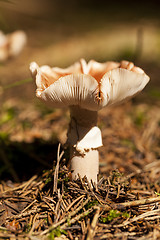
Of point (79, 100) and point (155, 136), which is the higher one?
point (79, 100)

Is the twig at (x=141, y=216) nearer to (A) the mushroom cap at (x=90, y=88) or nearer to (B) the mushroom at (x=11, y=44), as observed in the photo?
(A) the mushroom cap at (x=90, y=88)

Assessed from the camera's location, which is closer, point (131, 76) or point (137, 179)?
point (131, 76)

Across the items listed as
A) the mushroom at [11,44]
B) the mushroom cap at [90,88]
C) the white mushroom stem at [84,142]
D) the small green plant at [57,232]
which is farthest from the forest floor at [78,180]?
the mushroom at [11,44]

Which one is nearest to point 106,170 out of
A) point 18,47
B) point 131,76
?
point 131,76

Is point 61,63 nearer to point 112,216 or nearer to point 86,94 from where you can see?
point 86,94

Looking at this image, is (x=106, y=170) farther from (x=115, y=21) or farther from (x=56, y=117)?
(x=115, y=21)

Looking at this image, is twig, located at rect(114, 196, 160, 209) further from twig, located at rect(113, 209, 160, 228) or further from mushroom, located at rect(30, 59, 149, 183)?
mushroom, located at rect(30, 59, 149, 183)

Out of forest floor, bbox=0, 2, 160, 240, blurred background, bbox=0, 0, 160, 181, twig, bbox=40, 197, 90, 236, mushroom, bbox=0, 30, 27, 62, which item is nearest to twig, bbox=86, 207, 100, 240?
forest floor, bbox=0, 2, 160, 240
